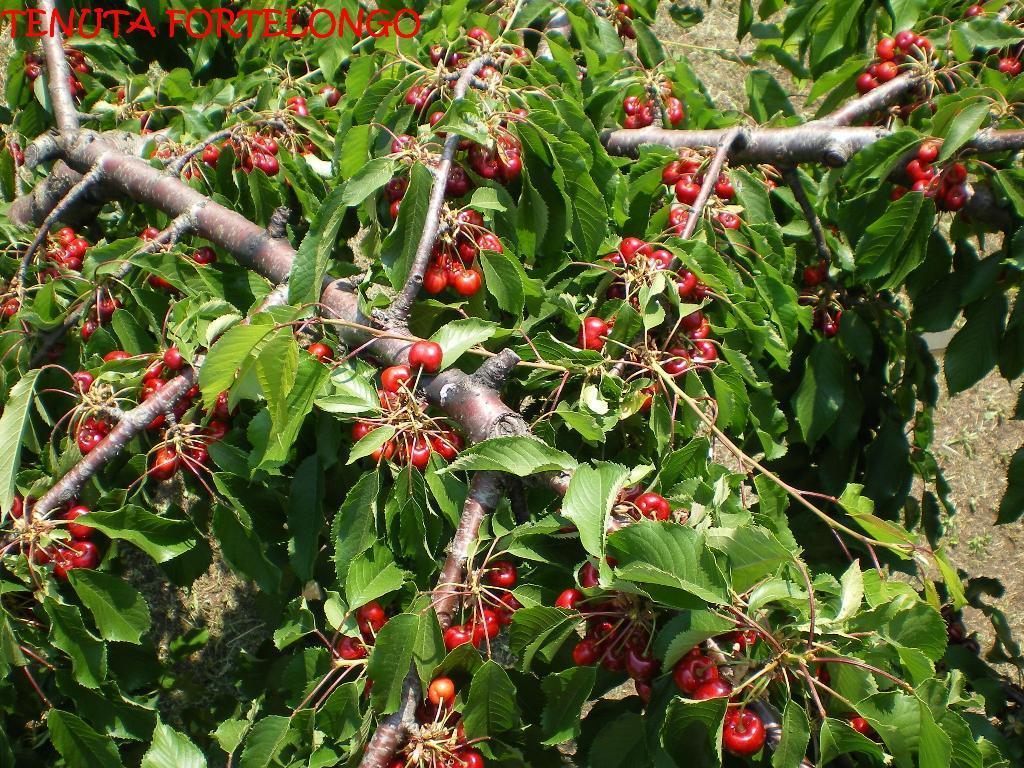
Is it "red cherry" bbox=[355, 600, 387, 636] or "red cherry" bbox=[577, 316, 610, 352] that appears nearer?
"red cherry" bbox=[355, 600, 387, 636]

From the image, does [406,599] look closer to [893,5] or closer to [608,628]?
[608,628]

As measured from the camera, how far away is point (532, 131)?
1.58 metres

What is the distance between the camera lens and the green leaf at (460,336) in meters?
1.38

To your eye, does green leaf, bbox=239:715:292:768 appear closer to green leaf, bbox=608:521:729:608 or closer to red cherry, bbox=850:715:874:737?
green leaf, bbox=608:521:729:608

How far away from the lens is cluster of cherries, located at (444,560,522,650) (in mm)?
1278

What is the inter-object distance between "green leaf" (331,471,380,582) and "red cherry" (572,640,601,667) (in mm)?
384

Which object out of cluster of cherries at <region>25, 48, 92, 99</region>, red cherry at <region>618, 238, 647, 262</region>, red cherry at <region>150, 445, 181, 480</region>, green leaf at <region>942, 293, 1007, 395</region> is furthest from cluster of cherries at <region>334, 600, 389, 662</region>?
cluster of cherries at <region>25, 48, 92, 99</region>

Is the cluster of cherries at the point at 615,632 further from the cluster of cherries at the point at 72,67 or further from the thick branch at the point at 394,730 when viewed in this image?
the cluster of cherries at the point at 72,67

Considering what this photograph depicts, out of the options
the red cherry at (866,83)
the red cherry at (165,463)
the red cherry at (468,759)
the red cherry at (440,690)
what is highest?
the red cherry at (866,83)

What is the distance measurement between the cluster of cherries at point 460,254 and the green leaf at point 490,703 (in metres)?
0.68

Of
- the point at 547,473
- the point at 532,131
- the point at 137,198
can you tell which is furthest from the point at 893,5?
the point at 137,198

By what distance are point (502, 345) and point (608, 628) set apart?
592mm

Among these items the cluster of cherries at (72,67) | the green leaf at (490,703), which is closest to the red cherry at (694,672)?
the green leaf at (490,703)

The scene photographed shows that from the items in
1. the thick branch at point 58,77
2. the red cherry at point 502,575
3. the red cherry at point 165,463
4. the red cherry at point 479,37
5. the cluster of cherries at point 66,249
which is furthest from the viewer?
the thick branch at point 58,77
